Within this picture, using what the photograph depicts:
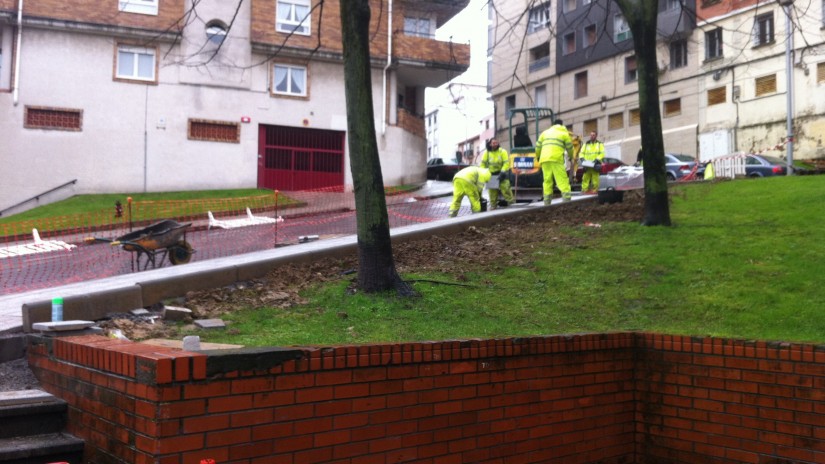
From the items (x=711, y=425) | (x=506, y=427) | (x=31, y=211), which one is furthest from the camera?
(x=31, y=211)

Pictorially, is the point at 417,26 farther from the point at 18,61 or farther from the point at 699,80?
the point at 18,61

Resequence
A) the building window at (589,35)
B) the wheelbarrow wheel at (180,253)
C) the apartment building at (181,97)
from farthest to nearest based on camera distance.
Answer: the building window at (589,35)
the apartment building at (181,97)
the wheelbarrow wheel at (180,253)

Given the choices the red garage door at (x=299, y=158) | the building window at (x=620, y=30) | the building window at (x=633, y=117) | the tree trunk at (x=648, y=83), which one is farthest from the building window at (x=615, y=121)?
the tree trunk at (x=648, y=83)

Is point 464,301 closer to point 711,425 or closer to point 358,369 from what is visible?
point 711,425

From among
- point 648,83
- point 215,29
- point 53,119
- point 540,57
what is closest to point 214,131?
point 215,29

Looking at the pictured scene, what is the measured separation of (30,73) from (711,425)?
27691 mm

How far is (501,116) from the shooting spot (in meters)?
52.2

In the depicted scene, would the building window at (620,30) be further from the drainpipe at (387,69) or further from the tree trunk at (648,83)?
the tree trunk at (648,83)

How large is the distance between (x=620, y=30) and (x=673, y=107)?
654 cm

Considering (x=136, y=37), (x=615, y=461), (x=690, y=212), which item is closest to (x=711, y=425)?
(x=615, y=461)

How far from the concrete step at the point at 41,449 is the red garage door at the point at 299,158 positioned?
2618 centimetres

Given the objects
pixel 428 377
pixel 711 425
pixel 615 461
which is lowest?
pixel 615 461

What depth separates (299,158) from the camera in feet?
101

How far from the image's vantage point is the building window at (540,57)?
4831 cm
